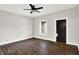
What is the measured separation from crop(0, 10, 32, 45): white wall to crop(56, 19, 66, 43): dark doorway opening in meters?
2.21

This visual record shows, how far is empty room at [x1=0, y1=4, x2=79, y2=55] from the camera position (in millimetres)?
2803

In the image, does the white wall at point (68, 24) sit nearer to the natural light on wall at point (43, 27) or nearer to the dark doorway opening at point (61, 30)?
the dark doorway opening at point (61, 30)

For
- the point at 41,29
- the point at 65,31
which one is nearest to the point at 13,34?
the point at 41,29

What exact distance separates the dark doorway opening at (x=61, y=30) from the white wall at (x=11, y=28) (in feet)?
7.25

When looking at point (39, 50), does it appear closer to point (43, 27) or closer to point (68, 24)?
point (68, 24)

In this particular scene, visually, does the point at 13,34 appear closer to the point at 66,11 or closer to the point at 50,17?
the point at 50,17

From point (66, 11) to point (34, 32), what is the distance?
309cm

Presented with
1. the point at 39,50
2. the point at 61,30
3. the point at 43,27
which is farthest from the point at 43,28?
the point at 39,50

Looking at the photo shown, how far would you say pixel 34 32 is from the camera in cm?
580

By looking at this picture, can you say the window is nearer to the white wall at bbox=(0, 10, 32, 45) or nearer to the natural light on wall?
the natural light on wall

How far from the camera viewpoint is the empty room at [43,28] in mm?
2803

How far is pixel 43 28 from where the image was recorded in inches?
203

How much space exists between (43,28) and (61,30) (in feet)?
5.12

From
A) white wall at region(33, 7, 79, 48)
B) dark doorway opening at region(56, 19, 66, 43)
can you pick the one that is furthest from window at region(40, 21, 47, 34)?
dark doorway opening at region(56, 19, 66, 43)
